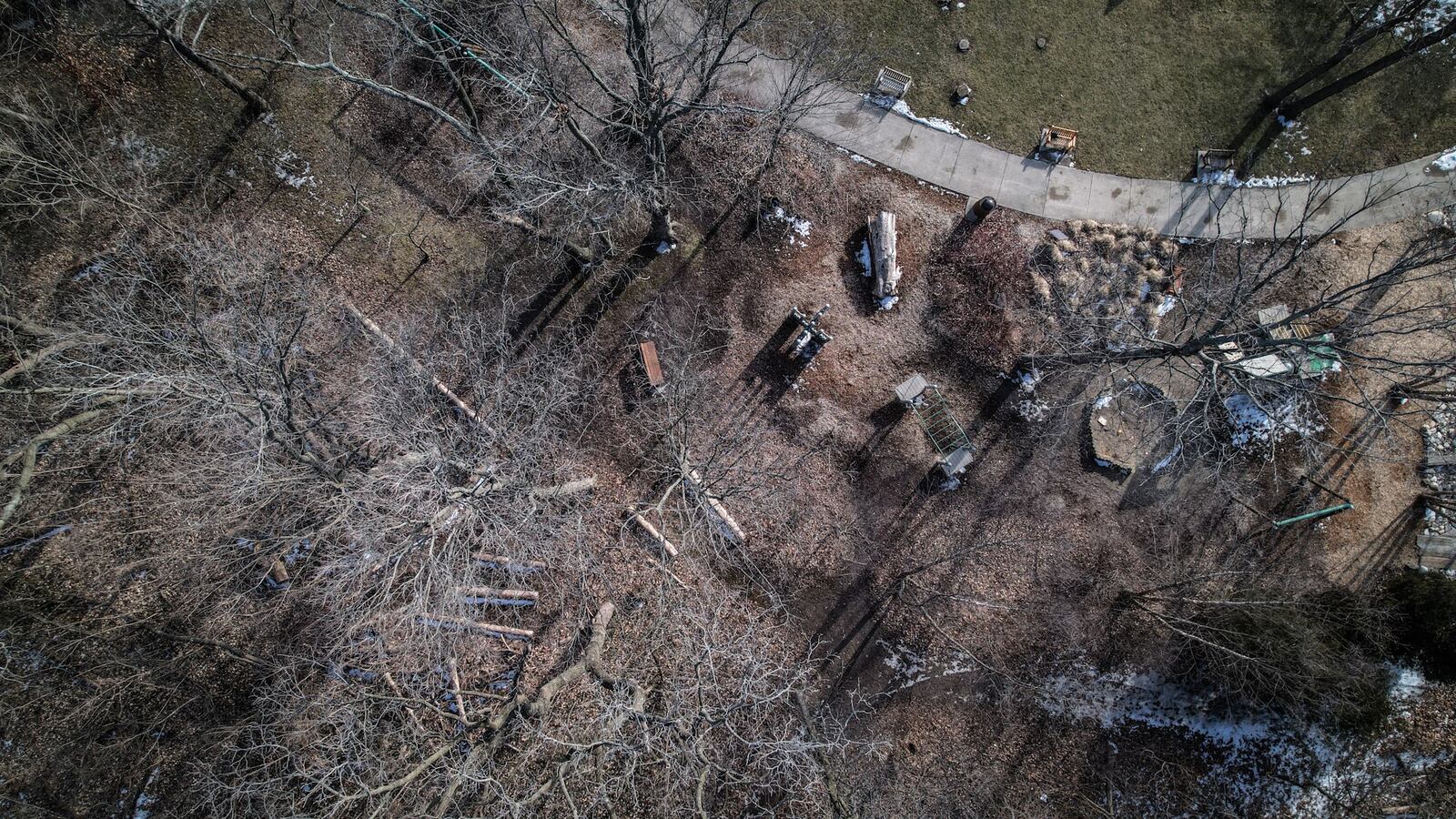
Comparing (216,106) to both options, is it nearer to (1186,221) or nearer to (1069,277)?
(1069,277)

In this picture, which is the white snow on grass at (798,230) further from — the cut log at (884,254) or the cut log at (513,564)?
the cut log at (513,564)

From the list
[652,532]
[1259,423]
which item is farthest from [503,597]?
[1259,423]

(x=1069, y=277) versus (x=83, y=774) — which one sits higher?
(x=1069, y=277)

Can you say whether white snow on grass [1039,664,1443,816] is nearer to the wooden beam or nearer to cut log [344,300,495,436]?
the wooden beam

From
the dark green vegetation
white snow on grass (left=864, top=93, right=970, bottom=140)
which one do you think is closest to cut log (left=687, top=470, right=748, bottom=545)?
white snow on grass (left=864, top=93, right=970, bottom=140)

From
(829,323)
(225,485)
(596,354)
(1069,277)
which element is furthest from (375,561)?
(1069,277)

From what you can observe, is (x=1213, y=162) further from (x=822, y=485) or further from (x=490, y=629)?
(x=490, y=629)

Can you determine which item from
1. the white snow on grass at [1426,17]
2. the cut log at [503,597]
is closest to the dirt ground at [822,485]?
the cut log at [503,597]
